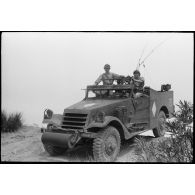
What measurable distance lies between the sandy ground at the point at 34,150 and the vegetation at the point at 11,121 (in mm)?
114

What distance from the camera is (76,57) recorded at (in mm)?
6332

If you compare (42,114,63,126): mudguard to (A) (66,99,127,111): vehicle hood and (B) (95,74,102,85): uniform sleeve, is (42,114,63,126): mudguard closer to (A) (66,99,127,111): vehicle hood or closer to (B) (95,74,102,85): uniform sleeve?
(A) (66,99,127,111): vehicle hood

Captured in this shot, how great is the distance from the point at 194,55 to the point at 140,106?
158 cm

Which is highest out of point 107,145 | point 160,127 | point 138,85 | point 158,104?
point 138,85

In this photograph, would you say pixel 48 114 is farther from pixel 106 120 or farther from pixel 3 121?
pixel 106 120

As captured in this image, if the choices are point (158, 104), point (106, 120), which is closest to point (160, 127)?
point (158, 104)

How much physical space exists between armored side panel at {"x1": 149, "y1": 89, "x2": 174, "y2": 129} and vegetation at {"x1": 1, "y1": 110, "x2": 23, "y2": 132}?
2.60 m

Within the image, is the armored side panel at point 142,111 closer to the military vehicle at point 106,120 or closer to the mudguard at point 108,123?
the military vehicle at point 106,120

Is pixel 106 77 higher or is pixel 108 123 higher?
pixel 106 77

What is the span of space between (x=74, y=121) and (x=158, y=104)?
2368 mm

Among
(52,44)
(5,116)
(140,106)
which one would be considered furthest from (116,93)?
(5,116)

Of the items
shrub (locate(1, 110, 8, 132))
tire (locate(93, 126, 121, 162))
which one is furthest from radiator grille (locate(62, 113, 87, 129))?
shrub (locate(1, 110, 8, 132))

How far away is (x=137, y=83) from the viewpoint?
688 cm

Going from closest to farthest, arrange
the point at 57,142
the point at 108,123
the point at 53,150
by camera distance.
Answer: the point at 57,142
the point at 108,123
the point at 53,150
